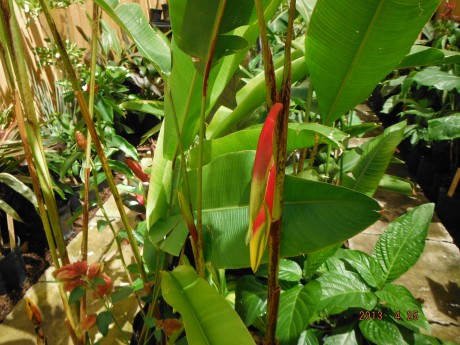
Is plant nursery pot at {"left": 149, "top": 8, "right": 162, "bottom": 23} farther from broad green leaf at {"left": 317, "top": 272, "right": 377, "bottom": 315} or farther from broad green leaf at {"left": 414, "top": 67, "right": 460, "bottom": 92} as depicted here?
broad green leaf at {"left": 317, "top": 272, "right": 377, "bottom": 315}

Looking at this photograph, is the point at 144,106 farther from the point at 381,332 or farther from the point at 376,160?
the point at 381,332

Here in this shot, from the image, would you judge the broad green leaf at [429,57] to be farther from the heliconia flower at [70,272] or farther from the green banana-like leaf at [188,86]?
the heliconia flower at [70,272]

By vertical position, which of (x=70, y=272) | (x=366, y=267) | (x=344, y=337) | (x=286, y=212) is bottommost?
(x=344, y=337)

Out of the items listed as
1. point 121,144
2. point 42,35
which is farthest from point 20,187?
point 42,35

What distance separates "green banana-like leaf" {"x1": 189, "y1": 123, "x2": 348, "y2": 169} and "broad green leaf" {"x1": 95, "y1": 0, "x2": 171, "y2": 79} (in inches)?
6.6

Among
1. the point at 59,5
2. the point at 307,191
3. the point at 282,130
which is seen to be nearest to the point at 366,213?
the point at 307,191

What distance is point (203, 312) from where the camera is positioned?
1.67 ft

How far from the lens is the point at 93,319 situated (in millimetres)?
651

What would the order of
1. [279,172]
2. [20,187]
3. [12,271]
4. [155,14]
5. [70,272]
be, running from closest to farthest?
[279,172] → [70,272] → [20,187] → [12,271] → [155,14]

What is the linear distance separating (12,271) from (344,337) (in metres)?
1.27

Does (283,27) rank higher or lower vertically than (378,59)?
higher

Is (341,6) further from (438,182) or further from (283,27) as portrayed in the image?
(438,182)

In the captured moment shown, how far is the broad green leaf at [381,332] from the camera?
0.76 meters

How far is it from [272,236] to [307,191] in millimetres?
150
